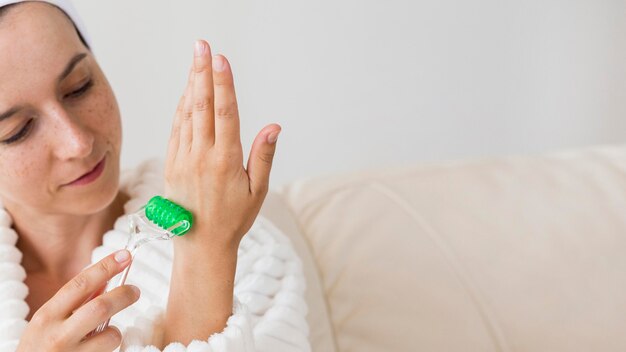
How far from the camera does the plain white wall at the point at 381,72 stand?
1.94 metres

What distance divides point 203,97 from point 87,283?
8.3 inches

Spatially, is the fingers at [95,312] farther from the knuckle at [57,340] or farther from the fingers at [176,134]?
the fingers at [176,134]

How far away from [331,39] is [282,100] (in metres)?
0.20

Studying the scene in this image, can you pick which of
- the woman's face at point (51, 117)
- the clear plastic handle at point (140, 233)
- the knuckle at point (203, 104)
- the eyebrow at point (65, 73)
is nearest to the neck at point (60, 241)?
the woman's face at point (51, 117)

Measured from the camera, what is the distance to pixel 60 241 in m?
1.19

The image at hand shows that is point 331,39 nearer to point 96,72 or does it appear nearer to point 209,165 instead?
point 96,72

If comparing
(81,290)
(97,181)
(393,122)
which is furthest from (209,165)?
(393,122)

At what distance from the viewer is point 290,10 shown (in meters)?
2.04

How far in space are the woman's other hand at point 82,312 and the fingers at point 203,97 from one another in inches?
5.4

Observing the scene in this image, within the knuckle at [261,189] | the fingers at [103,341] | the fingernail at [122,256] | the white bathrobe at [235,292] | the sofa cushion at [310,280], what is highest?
the knuckle at [261,189]

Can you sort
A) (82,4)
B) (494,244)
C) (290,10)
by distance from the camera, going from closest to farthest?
(494,244)
(82,4)
(290,10)

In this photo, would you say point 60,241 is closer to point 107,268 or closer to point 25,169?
point 25,169

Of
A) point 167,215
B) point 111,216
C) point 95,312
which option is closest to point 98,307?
point 95,312

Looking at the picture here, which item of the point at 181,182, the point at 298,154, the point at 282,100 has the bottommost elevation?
the point at 298,154
